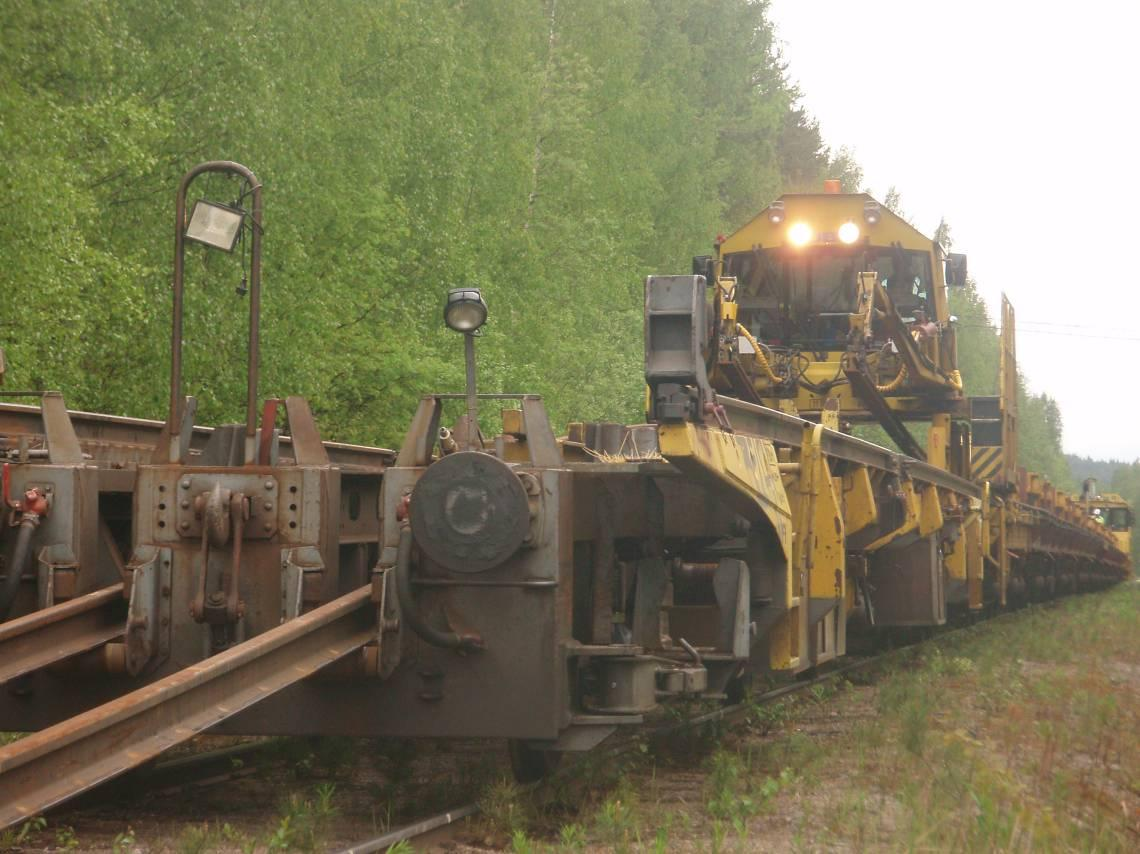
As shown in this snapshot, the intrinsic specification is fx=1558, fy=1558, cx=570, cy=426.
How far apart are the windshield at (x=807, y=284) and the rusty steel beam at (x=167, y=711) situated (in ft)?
25.1

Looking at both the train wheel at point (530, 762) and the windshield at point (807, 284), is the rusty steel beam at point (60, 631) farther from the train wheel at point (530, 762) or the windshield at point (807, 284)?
the windshield at point (807, 284)

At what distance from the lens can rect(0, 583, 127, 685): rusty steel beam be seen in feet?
17.6

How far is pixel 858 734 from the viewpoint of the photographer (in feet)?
26.8

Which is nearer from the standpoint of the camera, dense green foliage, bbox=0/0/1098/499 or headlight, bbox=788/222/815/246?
headlight, bbox=788/222/815/246

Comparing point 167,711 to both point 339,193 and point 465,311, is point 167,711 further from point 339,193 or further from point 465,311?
point 339,193

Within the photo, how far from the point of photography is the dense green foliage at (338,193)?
45.9 feet

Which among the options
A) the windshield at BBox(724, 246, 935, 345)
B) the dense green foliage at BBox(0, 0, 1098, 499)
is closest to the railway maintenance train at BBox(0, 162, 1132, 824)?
the windshield at BBox(724, 246, 935, 345)

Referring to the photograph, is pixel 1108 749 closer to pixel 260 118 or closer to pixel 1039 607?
pixel 260 118

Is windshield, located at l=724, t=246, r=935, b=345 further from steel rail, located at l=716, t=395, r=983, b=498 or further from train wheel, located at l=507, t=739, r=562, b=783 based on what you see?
train wheel, located at l=507, t=739, r=562, b=783

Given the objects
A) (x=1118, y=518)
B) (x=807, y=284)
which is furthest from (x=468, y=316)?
(x=1118, y=518)

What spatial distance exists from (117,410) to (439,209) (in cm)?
696

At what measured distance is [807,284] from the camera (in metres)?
12.9

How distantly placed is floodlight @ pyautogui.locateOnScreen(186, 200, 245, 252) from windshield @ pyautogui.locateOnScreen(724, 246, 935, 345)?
281 inches

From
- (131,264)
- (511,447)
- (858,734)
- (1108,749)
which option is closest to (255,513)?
(511,447)
